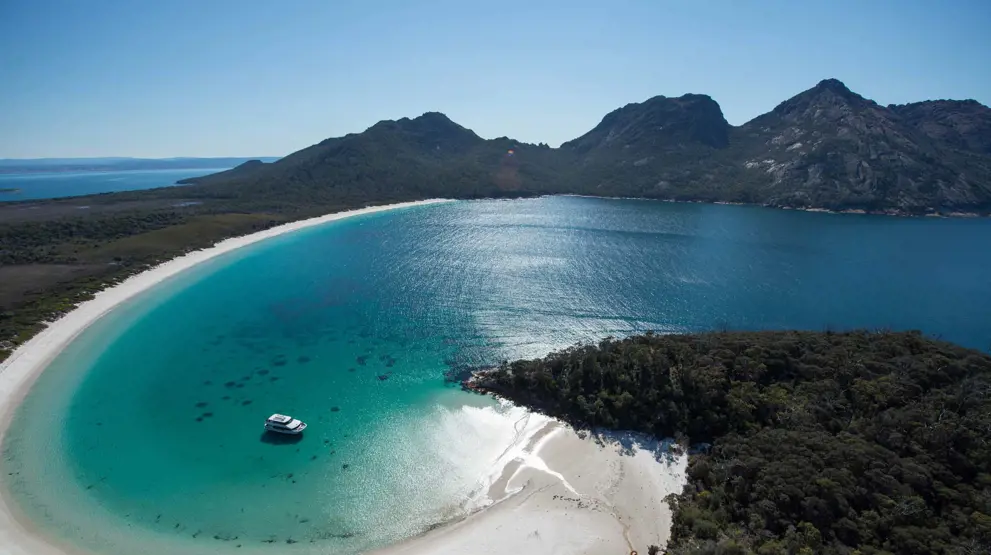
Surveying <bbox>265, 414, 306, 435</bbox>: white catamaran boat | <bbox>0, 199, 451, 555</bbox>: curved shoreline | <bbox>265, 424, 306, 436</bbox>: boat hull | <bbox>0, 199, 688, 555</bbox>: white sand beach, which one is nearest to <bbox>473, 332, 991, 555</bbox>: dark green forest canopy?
<bbox>0, 199, 688, 555</bbox>: white sand beach

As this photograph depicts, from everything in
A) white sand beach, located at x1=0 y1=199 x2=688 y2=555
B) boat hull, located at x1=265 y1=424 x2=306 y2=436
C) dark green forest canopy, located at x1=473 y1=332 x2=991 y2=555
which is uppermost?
dark green forest canopy, located at x1=473 y1=332 x2=991 y2=555

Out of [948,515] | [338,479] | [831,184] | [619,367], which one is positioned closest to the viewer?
[948,515]

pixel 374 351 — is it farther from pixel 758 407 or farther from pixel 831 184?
pixel 831 184

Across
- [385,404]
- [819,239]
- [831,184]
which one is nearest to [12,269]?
[385,404]

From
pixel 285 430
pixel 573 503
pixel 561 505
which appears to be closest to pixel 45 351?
pixel 285 430

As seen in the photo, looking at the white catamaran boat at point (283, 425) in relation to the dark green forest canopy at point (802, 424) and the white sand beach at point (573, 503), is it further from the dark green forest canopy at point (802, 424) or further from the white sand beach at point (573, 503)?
the dark green forest canopy at point (802, 424)

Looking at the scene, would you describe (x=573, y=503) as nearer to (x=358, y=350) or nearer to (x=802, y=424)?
(x=802, y=424)

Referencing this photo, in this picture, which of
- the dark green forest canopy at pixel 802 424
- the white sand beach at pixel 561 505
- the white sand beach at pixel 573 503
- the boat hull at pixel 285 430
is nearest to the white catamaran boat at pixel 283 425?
the boat hull at pixel 285 430

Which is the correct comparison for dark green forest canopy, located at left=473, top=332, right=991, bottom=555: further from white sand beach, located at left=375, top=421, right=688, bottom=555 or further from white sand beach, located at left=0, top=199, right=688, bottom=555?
white sand beach, located at left=0, top=199, right=688, bottom=555
